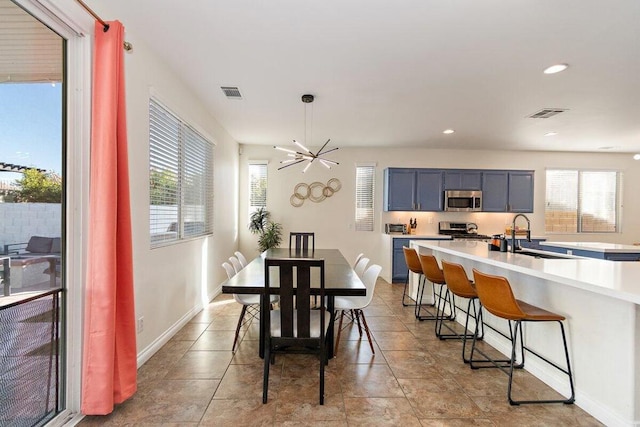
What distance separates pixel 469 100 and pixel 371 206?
313cm

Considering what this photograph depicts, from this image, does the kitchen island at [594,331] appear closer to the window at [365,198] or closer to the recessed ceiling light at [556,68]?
the recessed ceiling light at [556,68]

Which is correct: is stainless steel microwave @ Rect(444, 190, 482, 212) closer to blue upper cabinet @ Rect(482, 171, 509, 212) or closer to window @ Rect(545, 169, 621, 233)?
blue upper cabinet @ Rect(482, 171, 509, 212)

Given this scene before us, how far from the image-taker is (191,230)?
388 cm

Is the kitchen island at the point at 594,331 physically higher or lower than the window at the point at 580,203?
lower

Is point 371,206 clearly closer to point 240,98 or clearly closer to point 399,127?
point 399,127

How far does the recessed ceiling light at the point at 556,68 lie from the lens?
2926 millimetres

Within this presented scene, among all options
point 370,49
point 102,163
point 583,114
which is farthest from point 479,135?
point 102,163

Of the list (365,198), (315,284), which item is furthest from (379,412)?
(365,198)

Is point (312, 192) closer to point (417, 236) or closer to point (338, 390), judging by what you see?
point (417, 236)

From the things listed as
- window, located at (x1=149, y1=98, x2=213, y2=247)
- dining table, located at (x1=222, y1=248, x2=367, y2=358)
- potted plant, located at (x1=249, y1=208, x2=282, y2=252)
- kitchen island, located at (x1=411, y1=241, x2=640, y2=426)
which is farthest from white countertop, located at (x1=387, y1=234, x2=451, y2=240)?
window, located at (x1=149, y1=98, x2=213, y2=247)

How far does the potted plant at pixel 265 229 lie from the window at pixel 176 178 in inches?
64.5

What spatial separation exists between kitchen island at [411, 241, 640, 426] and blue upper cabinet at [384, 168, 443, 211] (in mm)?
3612

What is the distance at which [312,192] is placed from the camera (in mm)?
6484

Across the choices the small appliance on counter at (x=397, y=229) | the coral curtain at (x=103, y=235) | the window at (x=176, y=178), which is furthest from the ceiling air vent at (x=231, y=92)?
the small appliance on counter at (x=397, y=229)
